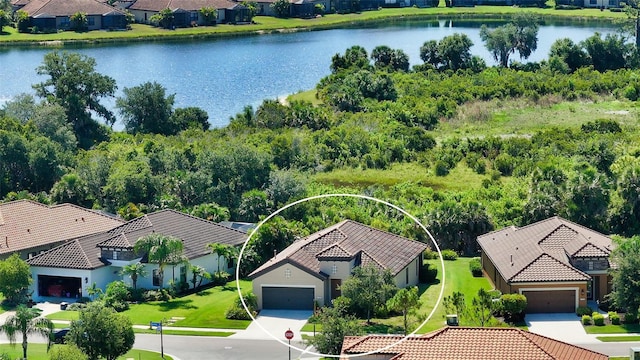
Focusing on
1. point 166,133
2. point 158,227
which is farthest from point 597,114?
point 158,227

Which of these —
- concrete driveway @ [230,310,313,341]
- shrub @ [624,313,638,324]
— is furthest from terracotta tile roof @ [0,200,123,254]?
shrub @ [624,313,638,324]

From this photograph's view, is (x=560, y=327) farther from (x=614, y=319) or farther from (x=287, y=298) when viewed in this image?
(x=287, y=298)

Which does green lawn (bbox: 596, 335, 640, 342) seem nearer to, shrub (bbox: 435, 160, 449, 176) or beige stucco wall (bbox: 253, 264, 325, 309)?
beige stucco wall (bbox: 253, 264, 325, 309)

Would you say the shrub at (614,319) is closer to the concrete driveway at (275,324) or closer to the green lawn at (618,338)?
the green lawn at (618,338)

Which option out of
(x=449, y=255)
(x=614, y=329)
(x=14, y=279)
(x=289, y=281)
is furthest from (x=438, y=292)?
(x=14, y=279)

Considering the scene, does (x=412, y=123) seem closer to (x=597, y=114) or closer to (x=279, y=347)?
(x=597, y=114)

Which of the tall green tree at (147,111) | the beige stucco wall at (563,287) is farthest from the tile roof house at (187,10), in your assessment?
the beige stucco wall at (563,287)
